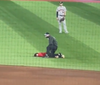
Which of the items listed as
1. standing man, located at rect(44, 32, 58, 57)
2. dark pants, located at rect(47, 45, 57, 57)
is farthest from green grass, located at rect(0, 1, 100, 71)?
standing man, located at rect(44, 32, 58, 57)

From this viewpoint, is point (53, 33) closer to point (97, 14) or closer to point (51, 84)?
point (97, 14)

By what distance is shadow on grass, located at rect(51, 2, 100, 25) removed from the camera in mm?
23094

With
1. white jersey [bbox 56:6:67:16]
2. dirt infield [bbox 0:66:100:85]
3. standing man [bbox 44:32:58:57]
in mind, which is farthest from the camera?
white jersey [bbox 56:6:67:16]

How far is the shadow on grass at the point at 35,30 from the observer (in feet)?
53.1

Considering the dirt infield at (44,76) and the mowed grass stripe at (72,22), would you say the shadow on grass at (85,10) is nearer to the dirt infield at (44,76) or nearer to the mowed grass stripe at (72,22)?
the mowed grass stripe at (72,22)

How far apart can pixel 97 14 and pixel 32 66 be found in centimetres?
1161

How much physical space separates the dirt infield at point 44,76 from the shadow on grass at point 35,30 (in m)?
2.96

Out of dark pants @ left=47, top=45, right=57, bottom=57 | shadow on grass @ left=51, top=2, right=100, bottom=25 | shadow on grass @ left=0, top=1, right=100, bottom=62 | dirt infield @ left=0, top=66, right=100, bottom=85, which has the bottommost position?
dirt infield @ left=0, top=66, right=100, bottom=85

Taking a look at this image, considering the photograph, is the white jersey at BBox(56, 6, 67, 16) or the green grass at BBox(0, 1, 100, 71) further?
the white jersey at BBox(56, 6, 67, 16)

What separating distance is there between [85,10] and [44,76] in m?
13.4

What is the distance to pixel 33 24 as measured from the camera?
21.4 meters

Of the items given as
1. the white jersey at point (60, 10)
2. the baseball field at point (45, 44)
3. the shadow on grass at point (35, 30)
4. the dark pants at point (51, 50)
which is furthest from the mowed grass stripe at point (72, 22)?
the dark pants at point (51, 50)

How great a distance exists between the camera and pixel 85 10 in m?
24.2

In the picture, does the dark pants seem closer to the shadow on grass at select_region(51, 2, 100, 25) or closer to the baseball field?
the baseball field
